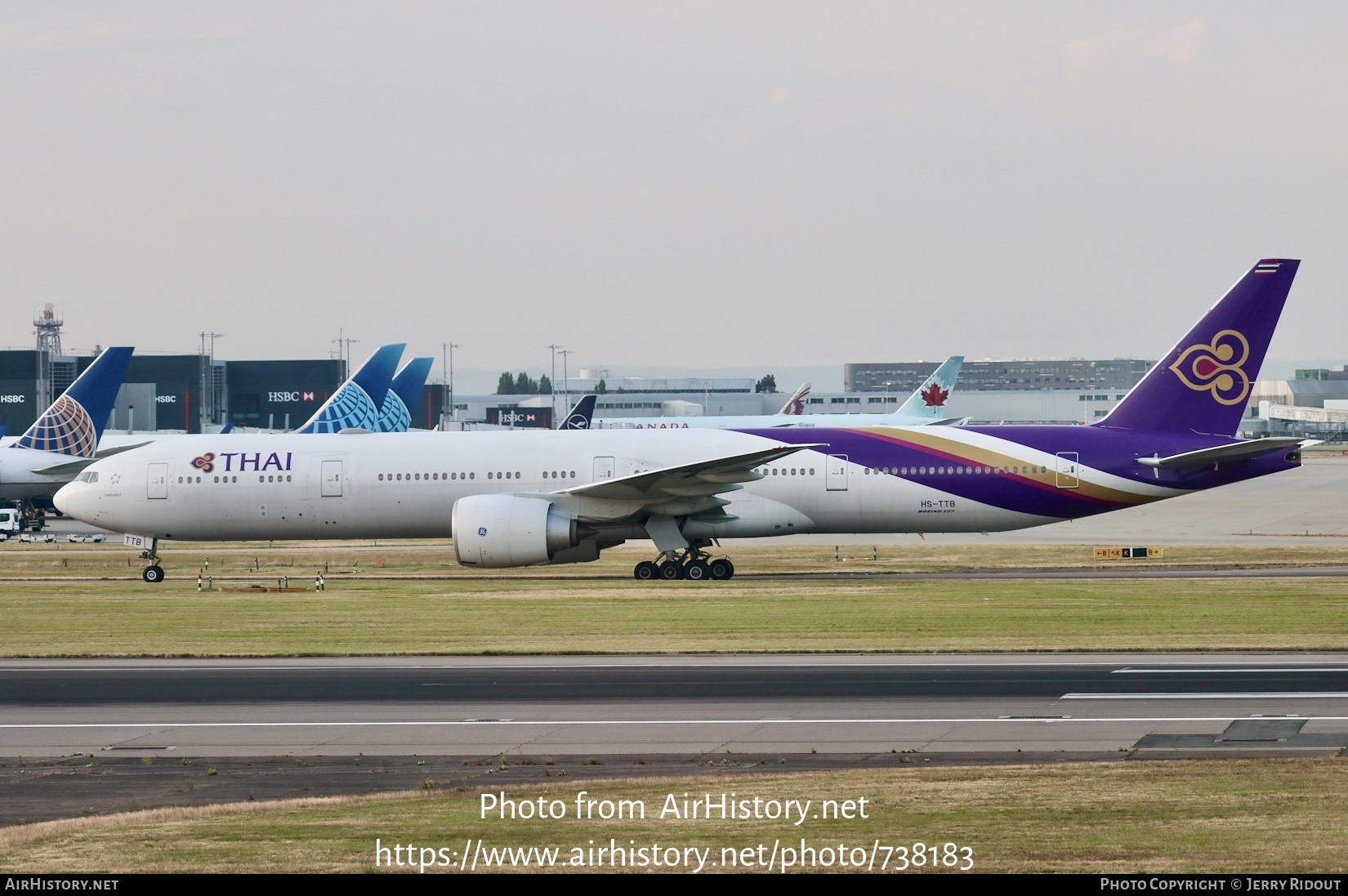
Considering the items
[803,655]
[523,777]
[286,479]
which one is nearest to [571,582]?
[286,479]

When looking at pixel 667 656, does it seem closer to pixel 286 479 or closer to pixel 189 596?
pixel 189 596

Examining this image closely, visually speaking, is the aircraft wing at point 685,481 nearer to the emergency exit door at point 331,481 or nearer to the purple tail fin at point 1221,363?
the emergency exit door at point 331,481

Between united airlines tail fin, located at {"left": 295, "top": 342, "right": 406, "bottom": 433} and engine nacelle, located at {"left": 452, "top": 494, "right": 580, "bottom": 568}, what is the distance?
1079 inches

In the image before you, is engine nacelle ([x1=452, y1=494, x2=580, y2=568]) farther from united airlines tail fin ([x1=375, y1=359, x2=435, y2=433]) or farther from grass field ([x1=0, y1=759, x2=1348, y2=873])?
united airlines tail fin ([x1=375, y1=359, x2=435, y2=433])

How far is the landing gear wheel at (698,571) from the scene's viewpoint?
3747 cm

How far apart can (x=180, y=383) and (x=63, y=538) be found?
61.5 m

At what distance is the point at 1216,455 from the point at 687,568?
13.2 meters

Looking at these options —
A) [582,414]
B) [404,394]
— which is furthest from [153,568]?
[582,414]

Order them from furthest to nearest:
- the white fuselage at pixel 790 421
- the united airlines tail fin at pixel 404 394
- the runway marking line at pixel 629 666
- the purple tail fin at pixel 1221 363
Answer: the white fuselage at pixel 790 421 < the united airlines tail fin at pixel 404 394 < the purple tail fin at pixel 1221 363 < the runway marking line at pixel 629 666

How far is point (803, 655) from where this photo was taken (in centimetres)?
2353

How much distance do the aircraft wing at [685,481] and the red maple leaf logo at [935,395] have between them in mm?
63038

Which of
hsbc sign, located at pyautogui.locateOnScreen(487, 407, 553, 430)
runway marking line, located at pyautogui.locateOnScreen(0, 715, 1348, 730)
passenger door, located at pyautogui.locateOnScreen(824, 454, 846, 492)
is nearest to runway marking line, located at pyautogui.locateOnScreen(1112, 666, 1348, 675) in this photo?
runway marking line, located at pyautogui.locateOnScreen(0, 715, 1348, 730)

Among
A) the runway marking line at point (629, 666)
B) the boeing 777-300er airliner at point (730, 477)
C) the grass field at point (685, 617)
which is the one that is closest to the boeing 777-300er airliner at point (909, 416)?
the boeing 777-300er airliner at point (730, 477)

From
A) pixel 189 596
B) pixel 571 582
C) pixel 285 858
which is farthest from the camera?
pixel 571 582
